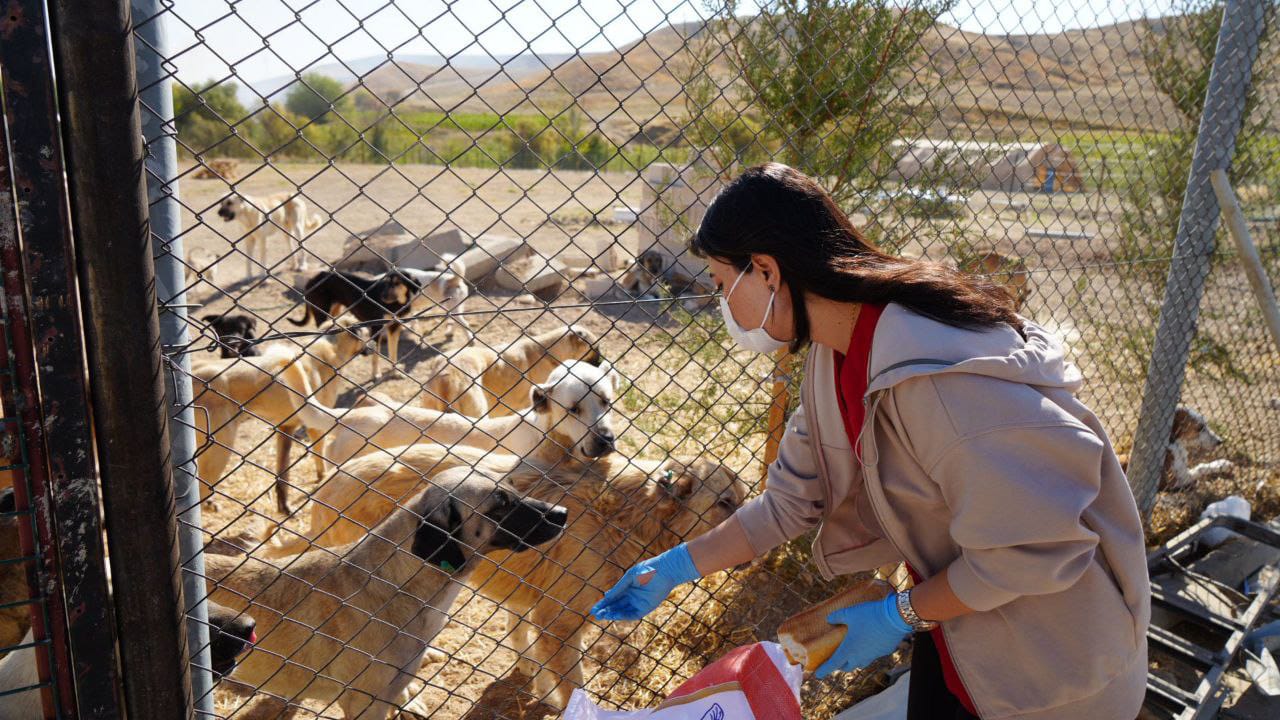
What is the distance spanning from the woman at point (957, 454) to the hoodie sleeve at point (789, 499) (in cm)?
10

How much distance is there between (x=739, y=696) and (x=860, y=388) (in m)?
0.81

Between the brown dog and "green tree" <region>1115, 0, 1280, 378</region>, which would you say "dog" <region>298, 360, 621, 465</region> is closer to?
the brown dog

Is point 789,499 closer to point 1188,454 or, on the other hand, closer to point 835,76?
point 835,76

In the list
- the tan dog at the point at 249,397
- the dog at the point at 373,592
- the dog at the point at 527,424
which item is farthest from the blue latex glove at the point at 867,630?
the tan dog at the point at 249,397

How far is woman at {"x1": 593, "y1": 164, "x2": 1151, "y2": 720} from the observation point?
1.76 meters

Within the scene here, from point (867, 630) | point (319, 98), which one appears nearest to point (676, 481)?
point (867, 630)

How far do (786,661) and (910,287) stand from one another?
3.21 feet

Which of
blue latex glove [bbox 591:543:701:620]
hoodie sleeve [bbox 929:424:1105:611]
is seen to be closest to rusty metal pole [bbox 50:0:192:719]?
blue latex glove [bbox 591:543:701:620]

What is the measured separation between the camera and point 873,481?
6.66 feet

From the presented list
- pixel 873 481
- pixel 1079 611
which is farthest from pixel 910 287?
pixel 1079 611

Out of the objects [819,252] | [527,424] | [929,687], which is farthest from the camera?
[527,424]

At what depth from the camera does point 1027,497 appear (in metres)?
1.74

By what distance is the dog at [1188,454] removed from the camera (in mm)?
5527

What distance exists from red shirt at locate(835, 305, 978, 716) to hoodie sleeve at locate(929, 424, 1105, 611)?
302 millimetres
